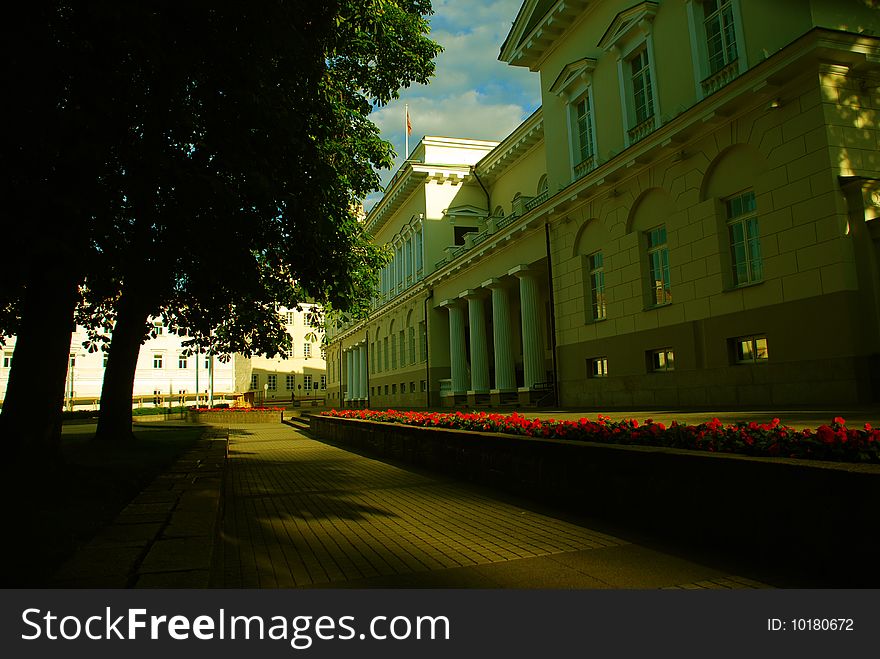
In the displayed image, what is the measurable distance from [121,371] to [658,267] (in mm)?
15224

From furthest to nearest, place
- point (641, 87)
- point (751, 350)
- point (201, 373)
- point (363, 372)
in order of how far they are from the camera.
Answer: point (201, 373) → point (363, 372) → point (641, 87) → point (751, 350)

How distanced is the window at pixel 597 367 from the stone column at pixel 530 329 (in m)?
3.93

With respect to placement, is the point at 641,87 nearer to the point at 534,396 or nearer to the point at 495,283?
the point at 495,283

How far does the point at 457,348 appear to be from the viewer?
34.3 meters

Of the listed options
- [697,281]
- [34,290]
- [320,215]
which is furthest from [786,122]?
[34,290]

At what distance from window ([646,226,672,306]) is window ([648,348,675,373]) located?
1.44 m

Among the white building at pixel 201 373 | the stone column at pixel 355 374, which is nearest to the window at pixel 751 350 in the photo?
the stone column at pixel 355 374

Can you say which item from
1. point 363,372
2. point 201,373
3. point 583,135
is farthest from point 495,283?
point 201,373

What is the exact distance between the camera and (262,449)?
18.8m

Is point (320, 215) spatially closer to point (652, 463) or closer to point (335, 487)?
point (335, 487)

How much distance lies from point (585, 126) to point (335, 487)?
18.0 metres

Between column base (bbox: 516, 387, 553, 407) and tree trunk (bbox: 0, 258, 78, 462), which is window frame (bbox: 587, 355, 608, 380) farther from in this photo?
tree trunk (bbox: 0, 258, 78, 462)

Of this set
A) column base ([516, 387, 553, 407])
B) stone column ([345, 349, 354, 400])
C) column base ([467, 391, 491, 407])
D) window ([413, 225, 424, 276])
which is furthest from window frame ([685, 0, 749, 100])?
stone column ([345, 349, 354, 400])

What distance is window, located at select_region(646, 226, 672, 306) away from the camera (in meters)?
18.6
